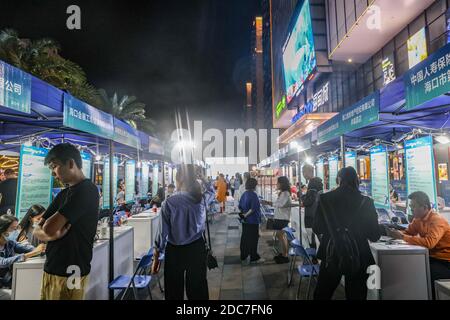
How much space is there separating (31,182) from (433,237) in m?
6.03

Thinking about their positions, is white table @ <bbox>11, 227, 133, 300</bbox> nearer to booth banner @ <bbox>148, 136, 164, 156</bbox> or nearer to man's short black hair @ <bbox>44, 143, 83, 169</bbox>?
man's short black hair @ <bbox>44, 143, 83, 169</bbox>

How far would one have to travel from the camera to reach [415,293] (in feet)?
10.9

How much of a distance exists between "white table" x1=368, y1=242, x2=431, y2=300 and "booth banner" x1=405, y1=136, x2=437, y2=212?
1479mm

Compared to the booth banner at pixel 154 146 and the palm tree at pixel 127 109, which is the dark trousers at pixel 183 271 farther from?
the palm tree at pixel 127 109

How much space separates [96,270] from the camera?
11.5 feet

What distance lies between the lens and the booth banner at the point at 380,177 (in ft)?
18.3

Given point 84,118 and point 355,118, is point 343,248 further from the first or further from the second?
point 84,118

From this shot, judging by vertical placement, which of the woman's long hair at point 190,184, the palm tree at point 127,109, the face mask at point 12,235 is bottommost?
the face mask at point 12,235

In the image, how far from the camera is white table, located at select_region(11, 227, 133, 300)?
10.0 ft

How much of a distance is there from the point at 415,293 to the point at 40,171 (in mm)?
5947

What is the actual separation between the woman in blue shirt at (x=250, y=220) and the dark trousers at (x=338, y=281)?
3.04m

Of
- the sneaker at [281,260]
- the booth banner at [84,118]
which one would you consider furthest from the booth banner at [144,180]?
the sneaker at [281,260]

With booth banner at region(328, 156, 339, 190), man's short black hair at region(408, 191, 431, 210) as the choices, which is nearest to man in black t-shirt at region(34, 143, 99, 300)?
man's short black hair at region(408, 191, 431, 210)

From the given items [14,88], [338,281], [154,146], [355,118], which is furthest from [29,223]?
[355,118]
